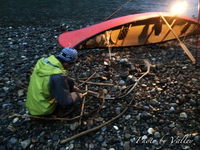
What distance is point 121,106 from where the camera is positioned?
13.4ft

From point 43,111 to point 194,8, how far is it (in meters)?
14.7

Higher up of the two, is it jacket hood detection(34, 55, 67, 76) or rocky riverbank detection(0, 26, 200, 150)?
jacket hood detection(34, 55, 67, 76)

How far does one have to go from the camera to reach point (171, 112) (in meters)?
3.92

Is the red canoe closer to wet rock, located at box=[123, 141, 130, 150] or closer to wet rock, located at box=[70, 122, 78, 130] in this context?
wet rock, located at box=[70, 122, 78, 130]

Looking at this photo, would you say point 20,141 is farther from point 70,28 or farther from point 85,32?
point 70,28

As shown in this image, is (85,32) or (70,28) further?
(70,28)

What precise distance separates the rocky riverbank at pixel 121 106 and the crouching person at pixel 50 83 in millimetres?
667

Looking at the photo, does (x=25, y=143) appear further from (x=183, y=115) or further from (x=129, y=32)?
(x=129, y=32)

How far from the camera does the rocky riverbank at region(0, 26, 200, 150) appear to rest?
3.35 meters

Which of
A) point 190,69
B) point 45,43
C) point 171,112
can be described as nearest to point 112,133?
point 171,112

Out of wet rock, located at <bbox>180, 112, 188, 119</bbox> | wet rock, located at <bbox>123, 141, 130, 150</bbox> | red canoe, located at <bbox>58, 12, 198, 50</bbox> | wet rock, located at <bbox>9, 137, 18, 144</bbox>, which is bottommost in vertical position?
wet rock, located at <bbox>9, 137, 18, 144</bbox>

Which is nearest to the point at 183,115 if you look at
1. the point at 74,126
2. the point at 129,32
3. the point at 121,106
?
the point at 121,106

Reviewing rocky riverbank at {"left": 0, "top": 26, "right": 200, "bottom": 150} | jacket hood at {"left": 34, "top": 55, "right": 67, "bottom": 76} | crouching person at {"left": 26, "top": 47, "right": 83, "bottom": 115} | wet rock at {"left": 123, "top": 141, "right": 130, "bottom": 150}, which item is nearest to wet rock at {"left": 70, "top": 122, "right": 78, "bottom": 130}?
rocky riverbank at {"left": 0, "top": 26, "right": 200, "bottom": 150}

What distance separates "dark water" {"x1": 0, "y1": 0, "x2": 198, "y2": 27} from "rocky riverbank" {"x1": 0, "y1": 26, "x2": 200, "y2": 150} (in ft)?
14.5
